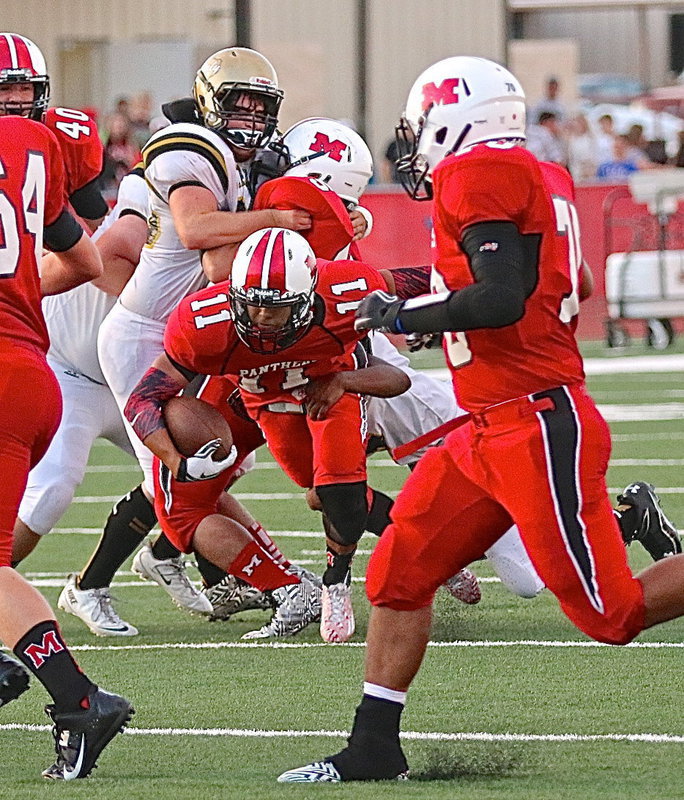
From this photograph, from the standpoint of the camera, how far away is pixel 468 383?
397 centimetres

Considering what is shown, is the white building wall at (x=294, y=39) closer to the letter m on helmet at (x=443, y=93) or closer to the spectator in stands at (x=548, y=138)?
the spectator in stands at (x=548, y=138)

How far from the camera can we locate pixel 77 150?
4680 mm

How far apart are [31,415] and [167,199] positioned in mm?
1760

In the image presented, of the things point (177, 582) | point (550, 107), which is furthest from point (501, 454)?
point (550, 107)

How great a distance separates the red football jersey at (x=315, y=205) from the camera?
5574mm

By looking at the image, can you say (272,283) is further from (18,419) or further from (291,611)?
(291,611)

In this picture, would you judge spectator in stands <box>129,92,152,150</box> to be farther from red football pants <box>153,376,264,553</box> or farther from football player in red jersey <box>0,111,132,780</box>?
football player in red jersey <box>0,111,132,780</box>

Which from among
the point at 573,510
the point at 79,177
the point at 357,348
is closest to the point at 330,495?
the point at 357,348

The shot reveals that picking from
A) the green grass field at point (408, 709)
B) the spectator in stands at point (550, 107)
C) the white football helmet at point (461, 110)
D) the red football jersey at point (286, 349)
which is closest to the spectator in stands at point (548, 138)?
the spectator in stands at point (550, 107)

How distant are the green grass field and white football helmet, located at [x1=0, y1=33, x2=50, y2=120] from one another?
152 centimetres

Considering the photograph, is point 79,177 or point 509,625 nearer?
point 79,177

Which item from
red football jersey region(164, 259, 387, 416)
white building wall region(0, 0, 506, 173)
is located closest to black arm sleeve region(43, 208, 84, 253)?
red football jersey region(164, 259, 387, 416)

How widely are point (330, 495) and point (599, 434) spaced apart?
5.21 feet

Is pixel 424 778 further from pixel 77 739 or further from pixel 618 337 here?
pixel 618 337
